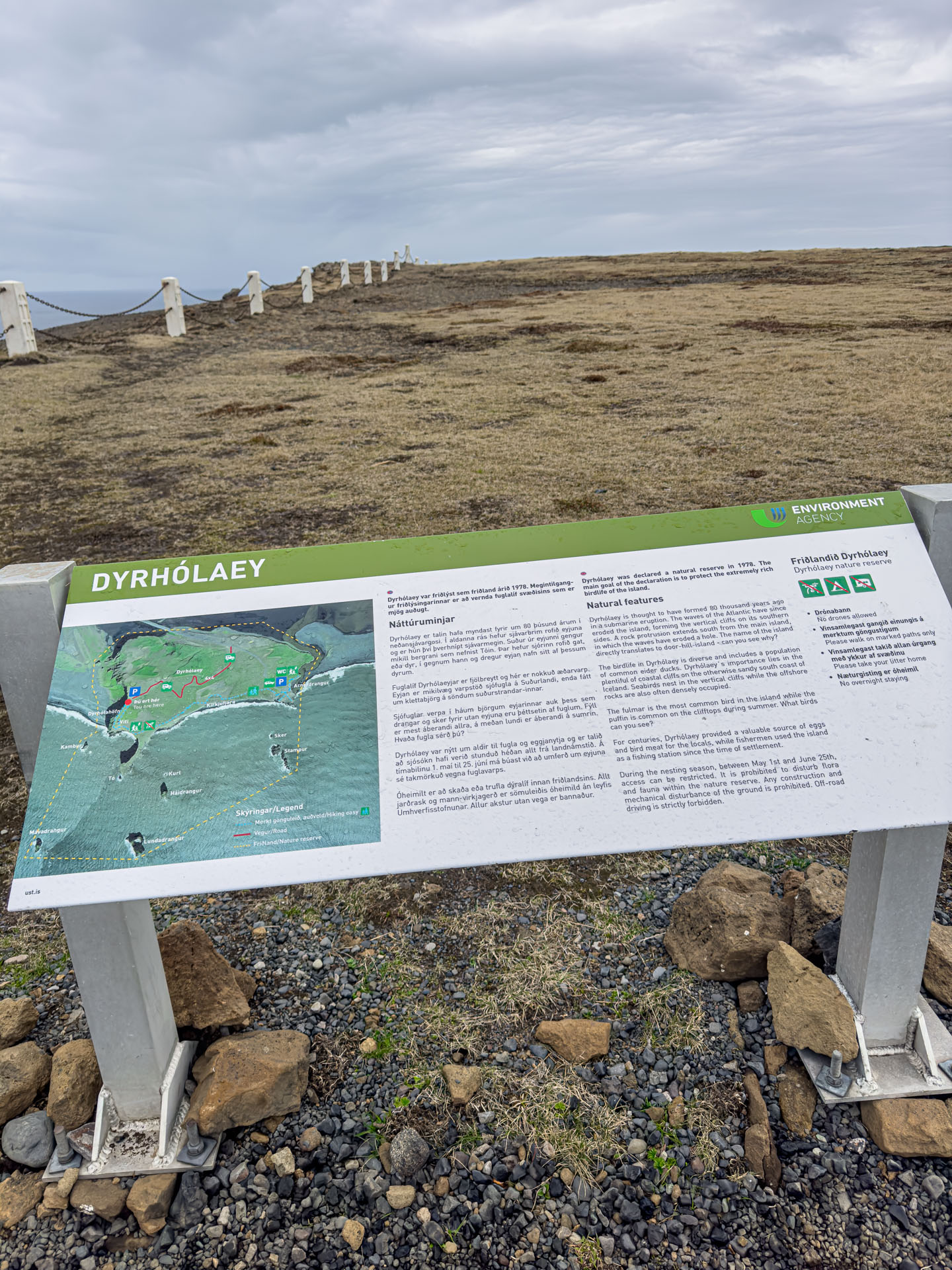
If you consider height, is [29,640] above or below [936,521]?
below

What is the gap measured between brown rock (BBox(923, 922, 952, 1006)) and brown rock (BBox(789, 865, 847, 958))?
Answer: 0.31 meters

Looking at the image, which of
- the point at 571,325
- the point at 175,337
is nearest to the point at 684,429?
the point at 571,325

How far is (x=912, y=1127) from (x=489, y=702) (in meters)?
1.76

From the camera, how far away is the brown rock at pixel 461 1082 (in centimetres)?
252

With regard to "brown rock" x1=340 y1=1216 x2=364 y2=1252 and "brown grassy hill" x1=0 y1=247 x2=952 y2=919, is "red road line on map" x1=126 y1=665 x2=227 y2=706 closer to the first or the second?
"brown rock" x1=340 y1=1216 x2=364 y2=1252

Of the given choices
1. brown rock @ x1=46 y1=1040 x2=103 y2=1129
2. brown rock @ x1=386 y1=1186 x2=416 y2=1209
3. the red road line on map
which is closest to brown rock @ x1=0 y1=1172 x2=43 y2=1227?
brown rock @ x1=46 y1=1040 x2=103 y2=1129

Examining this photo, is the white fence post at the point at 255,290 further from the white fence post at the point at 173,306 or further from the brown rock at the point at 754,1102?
the brown rock at the point at 754,1102

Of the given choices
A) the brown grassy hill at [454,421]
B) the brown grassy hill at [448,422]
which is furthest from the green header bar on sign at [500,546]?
the brown grassy hill at [454,421]

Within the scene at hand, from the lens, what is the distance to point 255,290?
24297mm

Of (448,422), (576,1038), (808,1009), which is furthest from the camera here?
(448,422)

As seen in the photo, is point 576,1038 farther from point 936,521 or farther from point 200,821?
point 936,521

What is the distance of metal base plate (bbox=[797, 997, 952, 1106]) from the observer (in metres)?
2.40

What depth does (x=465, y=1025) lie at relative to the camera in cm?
279

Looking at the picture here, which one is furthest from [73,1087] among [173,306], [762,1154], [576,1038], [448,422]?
[173,306]
